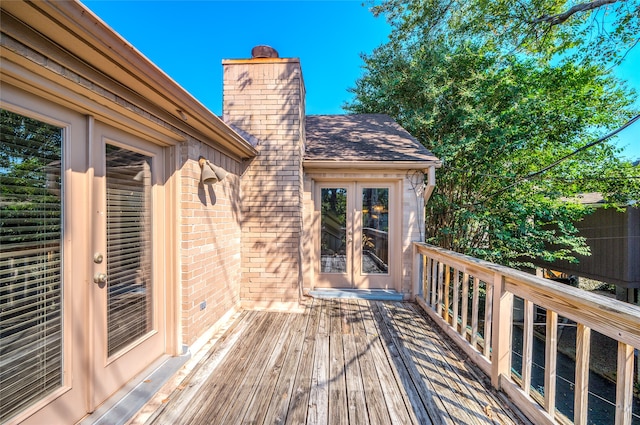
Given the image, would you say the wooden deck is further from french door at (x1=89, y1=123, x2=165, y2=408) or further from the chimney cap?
the chimney cap

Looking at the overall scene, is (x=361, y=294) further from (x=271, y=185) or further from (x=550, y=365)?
(x=550, y=365)

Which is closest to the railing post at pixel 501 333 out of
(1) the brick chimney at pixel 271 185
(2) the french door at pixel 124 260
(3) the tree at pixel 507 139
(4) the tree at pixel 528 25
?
(1) the brick chimney at pixel 271 185

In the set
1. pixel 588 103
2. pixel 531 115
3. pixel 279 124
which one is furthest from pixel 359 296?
pixel 588 103

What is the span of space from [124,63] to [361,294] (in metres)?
3.84

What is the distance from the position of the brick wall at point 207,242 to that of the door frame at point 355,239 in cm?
134

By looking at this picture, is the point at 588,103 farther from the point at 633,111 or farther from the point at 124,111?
the point at 124,111

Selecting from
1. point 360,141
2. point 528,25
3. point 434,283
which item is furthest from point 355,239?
point 528,25

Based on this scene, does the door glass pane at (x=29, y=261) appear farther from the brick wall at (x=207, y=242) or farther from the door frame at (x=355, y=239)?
the door frame at (x=355, y=239)

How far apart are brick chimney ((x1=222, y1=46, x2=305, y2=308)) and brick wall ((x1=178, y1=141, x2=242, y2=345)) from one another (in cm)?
18

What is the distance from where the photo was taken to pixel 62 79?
1.33 meters

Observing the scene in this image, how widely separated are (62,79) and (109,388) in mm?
1945

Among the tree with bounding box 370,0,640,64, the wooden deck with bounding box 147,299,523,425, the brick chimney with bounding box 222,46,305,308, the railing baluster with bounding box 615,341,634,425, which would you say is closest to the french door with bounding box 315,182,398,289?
the brick chimney with bounding box 222,46,305,308

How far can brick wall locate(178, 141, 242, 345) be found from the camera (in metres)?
2.34

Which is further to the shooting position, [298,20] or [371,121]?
[298,20]
